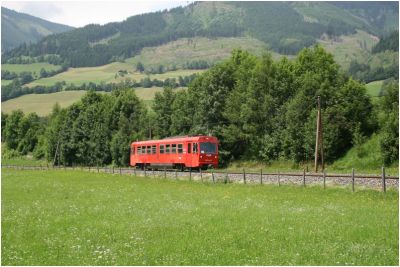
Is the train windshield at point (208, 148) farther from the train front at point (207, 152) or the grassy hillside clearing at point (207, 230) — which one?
the grassy hillside clearing at point (207, 230)

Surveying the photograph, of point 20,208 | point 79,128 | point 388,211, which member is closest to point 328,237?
point 388,211

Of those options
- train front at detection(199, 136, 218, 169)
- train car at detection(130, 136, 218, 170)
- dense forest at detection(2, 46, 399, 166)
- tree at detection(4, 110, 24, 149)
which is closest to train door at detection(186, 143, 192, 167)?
train car at detection(130, 136, 218, 170)

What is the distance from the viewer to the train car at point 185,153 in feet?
184

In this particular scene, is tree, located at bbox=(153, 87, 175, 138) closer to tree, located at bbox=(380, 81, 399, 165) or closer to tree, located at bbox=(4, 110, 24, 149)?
tree, located at bbox=(380, 81, 399, 165)

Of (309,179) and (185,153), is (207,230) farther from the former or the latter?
(185,153)

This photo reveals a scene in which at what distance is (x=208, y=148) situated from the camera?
56969 millimetres

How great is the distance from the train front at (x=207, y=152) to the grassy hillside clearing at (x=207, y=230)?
24.6m

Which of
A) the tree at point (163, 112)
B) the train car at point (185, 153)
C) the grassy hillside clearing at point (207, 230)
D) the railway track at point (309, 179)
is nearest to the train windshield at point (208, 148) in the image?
the train car at point (185, 153)

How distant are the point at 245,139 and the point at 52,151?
65.3m

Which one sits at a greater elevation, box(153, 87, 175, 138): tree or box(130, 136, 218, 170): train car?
box(153, 87, 175, 138): tree

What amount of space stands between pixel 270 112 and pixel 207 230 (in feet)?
175

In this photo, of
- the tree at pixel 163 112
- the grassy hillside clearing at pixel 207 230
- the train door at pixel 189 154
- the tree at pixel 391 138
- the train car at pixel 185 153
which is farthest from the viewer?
the tree at pixel 163 112

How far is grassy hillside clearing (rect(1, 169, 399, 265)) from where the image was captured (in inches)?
578

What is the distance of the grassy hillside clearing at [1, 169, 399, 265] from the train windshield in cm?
2477
